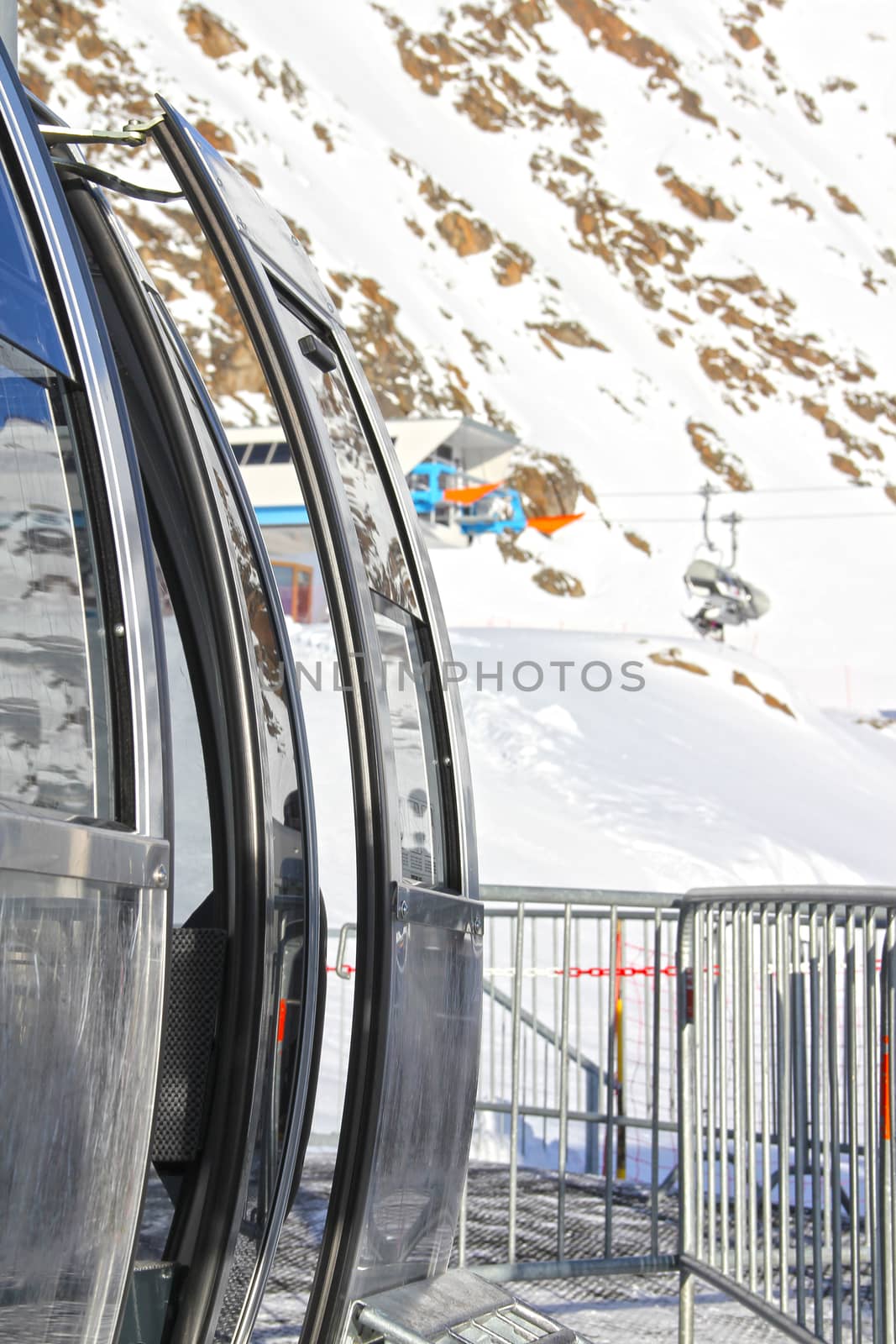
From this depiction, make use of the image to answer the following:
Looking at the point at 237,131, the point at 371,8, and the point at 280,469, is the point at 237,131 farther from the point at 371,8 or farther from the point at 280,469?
the point at 280,469

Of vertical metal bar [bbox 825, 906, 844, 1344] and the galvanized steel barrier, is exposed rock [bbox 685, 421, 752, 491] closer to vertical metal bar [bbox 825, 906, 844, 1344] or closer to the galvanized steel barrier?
the galvanized steel barrier

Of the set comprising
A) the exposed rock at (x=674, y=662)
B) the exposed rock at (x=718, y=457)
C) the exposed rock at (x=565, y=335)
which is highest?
the exposed rock at (x=565, y=335)

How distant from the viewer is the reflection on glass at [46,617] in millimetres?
1912

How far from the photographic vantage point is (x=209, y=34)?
97188 millimetres

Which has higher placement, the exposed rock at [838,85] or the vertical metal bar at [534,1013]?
the exposed rock at [838,85]

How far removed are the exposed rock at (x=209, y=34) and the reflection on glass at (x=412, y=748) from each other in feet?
339

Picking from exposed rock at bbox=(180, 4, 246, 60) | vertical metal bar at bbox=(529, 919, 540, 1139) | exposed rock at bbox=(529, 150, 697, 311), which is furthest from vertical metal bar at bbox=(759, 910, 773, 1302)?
exposed rock at bbox=(180, 4, 246, 60)

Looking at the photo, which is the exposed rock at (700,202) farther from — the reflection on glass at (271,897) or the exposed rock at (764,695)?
the reflection on glass at (271,897)

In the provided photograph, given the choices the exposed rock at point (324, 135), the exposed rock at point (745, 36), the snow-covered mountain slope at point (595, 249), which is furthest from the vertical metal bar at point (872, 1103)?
the exposed rock at point (745, 36)

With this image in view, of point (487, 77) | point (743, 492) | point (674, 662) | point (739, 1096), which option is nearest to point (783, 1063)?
point (739, 1096)

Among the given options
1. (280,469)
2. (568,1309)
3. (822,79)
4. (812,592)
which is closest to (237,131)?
(812,592)

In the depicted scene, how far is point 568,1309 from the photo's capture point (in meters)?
4.84

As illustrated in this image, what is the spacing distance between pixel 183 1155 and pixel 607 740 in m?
21.3

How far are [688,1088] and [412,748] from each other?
1.98 metres
